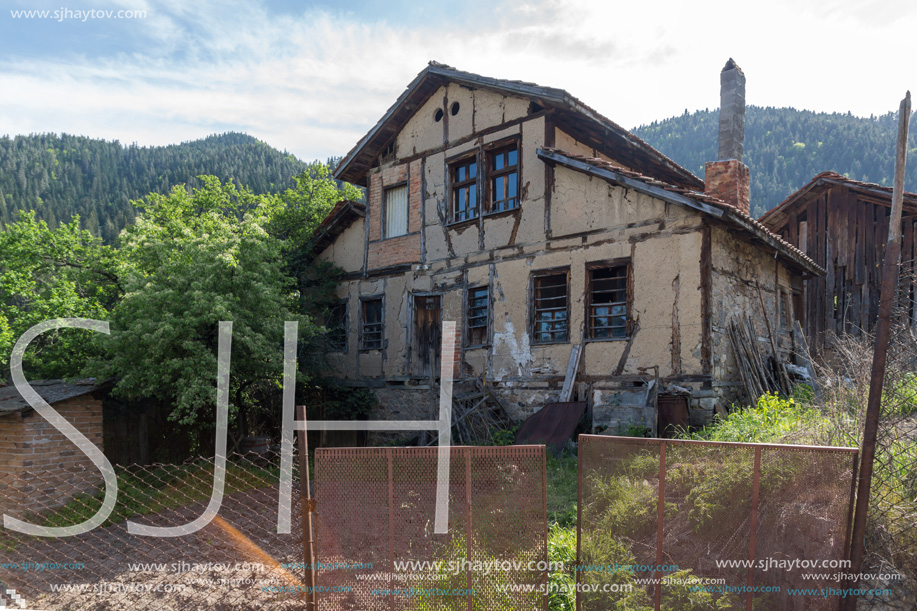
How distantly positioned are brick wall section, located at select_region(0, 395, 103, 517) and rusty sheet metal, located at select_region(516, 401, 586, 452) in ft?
26.8

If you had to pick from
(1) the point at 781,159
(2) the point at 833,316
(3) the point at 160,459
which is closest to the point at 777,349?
(2) the point at 833,316

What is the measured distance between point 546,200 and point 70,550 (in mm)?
9874

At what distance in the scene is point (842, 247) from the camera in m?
15.1

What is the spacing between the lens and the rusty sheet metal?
35.1ft

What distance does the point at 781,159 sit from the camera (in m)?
74.8

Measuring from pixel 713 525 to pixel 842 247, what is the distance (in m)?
14.3

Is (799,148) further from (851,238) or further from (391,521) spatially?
(391,521)

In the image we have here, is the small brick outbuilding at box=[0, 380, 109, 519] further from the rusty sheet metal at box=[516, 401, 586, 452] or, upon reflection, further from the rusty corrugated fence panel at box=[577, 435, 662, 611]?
the rusty corrugated fence panel at box=[577, 435, 662, 611]

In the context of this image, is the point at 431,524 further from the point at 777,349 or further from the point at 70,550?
the point at 777,349

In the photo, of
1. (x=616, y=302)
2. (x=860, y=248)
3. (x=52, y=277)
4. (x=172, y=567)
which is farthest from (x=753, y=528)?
(x=52, y=277)

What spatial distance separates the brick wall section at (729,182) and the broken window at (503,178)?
3.87 metres

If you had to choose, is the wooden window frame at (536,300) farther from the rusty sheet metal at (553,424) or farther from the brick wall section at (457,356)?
the brick wall section at (457,356)

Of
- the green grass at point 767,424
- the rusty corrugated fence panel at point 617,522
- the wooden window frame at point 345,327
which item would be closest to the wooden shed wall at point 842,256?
the green grass at point 767,424

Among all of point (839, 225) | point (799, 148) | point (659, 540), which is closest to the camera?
point (659, 540)
